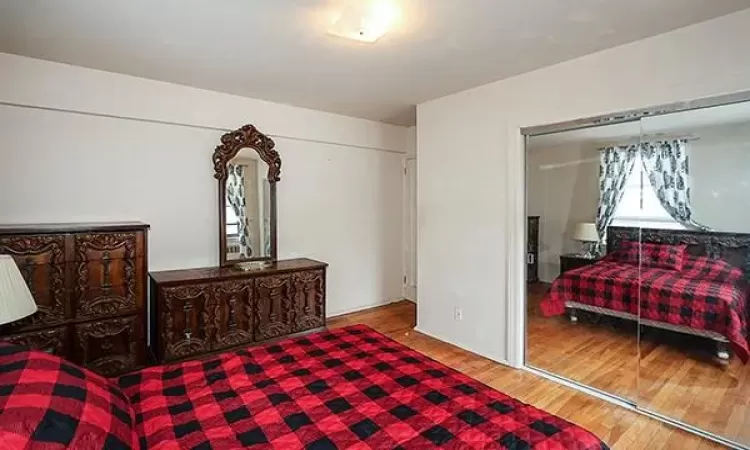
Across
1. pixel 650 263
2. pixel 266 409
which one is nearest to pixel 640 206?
pixel 650 263

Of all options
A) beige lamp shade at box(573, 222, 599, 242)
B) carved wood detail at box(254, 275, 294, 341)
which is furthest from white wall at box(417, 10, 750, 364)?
carved wood detail at box(254, 275, 294, 341)

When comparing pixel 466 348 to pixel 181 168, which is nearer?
pixel 181 168

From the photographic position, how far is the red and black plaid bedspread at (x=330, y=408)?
1.26 metres

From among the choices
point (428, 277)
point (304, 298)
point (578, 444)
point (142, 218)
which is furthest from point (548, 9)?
point (142, 218)

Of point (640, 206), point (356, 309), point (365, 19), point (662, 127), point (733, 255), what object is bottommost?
point (356, 309)

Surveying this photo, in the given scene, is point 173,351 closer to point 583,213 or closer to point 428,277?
point 428,277

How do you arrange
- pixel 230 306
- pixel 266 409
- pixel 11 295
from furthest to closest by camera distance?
pixel 230 306
pixel 11 295
pixel 266 409

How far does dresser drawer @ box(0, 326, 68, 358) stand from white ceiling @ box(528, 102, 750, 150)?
3.84 m

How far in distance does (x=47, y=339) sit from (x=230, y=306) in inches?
47.1

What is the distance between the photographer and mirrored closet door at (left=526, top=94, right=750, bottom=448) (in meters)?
2.34

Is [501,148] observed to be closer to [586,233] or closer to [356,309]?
[586,233]

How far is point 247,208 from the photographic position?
3898 mm

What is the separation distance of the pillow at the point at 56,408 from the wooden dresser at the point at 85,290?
1.38 meters

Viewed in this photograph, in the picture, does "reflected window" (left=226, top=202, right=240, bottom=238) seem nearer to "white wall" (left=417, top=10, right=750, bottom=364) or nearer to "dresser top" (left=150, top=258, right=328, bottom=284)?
"dresser top" (left=150, top=258, right=328, bottom=284)
